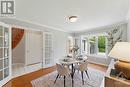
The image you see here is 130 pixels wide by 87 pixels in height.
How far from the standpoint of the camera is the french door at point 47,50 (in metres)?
5.93

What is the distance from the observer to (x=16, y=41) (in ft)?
20.5

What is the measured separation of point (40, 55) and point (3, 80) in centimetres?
251

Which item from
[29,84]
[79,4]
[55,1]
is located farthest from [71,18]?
[29,84]

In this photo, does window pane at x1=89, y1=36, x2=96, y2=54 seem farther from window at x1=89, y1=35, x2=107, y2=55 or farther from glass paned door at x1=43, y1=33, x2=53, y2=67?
glass paned door at x1=43, y1=33, x2=53, y2=67

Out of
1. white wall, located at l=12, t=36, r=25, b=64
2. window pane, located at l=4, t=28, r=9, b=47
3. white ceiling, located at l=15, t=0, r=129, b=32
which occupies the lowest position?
white wall, located at l=12, t=36, r=25, b=64

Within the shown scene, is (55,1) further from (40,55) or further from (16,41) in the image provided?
(16,41)

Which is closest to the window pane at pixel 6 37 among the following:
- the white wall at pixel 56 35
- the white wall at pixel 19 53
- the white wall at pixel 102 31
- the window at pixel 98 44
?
the white wall at pixel 56 35

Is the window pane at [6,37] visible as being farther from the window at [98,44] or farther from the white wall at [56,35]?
the window at [98,44]

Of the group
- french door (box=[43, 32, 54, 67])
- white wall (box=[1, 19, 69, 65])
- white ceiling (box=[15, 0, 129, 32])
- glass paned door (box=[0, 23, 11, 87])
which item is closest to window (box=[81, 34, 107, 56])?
white wall (box=[1, 19, 69, 65])

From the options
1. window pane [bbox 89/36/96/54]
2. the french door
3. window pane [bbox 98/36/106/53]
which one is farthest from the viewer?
window pane [bbox 89/36/96/54]

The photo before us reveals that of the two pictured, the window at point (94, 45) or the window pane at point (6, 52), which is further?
the window at point (94, 45)

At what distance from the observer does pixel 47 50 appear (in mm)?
6172

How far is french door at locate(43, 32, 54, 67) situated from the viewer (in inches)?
234

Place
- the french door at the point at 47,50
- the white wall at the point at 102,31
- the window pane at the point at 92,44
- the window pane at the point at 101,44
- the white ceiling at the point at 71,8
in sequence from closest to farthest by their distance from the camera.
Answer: the white ceiling at the point at 71,8 → the white wall at the point at 102,31 → the french door at the point at 47,50 → the window pane at the point at 101,44 → the window pane at the point at 92,44
